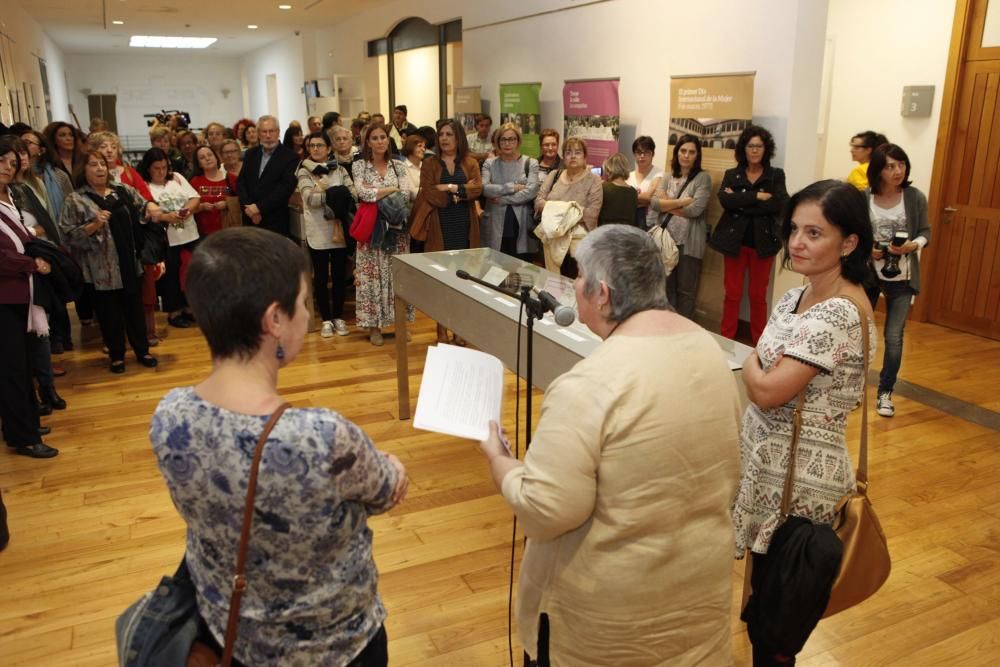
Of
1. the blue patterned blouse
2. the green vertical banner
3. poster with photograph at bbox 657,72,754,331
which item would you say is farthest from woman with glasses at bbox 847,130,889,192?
the blue patterned blouse

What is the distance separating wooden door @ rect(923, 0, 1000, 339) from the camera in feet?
18.8

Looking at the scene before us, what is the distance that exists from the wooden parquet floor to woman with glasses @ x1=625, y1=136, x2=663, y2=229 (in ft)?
7.33

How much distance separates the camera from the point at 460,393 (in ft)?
5.76

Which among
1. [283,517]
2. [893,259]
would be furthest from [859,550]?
[893,259]

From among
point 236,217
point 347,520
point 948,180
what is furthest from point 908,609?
point 236,217

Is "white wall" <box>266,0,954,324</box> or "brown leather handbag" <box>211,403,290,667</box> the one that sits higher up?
"white wall" <box>266,0,954,324</box>

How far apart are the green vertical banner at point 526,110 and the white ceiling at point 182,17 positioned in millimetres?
4848

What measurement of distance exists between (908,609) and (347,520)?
7.61 ft

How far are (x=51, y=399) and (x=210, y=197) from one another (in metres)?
2.24

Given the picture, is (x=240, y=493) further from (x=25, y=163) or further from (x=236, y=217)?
(x=236, y=217)

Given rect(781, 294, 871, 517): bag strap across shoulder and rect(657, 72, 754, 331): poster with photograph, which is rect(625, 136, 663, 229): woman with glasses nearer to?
rect(657, 72, 754, 331): poster with photograph

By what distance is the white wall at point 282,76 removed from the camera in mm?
17359

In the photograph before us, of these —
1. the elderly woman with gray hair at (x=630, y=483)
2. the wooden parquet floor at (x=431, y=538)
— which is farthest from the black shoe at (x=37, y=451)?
the elderly woman with gray hair at (x=630, y=483)

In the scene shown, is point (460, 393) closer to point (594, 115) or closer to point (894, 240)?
point (894, 240)
